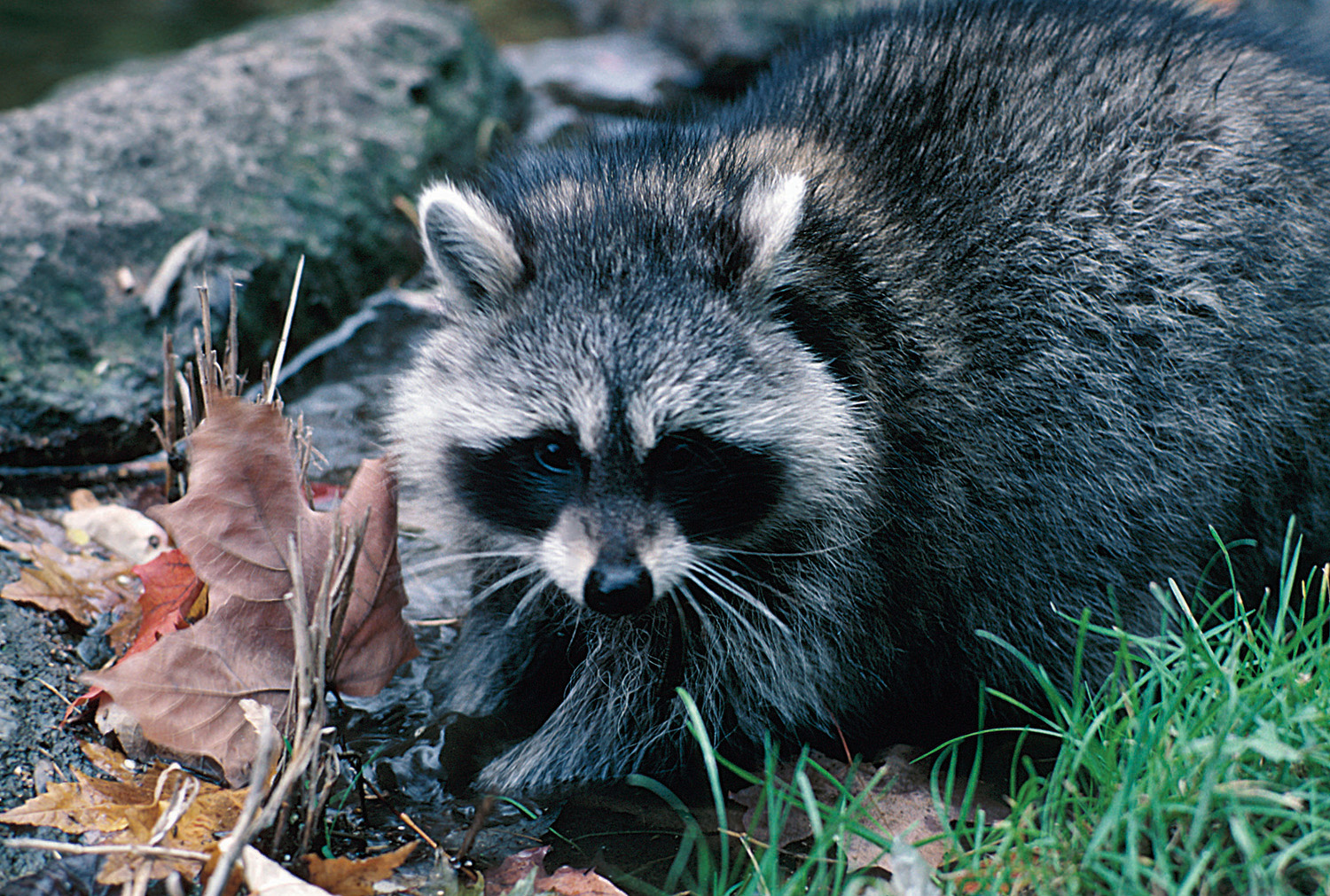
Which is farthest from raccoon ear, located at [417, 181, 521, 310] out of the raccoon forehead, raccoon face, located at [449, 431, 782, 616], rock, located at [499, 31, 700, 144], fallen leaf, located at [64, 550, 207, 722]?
rock, located at [499, 31, 700, 144]

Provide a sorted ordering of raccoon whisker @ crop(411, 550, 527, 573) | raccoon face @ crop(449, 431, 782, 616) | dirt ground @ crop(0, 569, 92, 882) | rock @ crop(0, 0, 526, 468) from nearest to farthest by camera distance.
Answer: dirt ground @ crop(0, 569, 92, 882) → raccoon face @ crop(449, 431, 782, 616) → raccoon whisker @ crop(411, 550, 527, 573) → rock @ crop(0, 0, 526, 468)

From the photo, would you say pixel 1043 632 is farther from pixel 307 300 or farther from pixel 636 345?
pixel 307 300

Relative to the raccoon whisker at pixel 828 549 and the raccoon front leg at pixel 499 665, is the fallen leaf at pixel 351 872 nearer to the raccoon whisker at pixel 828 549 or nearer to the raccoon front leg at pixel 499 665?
the raccoon front leg at pixel 499 665

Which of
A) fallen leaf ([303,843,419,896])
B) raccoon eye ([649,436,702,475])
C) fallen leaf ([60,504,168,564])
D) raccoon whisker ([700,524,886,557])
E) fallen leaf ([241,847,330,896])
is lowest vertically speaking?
fallen leaf ([60,504,168,564])

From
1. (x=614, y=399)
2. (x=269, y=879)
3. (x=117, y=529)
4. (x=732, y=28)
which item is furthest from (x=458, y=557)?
(x=732, y=28)

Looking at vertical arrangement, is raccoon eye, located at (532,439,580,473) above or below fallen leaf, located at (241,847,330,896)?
above

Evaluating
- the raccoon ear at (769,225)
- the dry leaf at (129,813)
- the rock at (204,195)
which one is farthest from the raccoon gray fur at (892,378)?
the rock at (204,195)

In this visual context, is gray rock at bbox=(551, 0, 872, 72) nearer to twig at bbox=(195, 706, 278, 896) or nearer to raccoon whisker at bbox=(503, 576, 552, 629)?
raccoon whisker at bbox=(503, 576, 552, 629)

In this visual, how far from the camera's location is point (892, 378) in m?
3.01

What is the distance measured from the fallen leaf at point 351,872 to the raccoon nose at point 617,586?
0.66m

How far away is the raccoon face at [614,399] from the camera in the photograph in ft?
8.64

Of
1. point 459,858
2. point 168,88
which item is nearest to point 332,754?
point 459,858

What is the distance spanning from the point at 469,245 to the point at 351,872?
4.90 feet

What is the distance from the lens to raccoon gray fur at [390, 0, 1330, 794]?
111 inches
